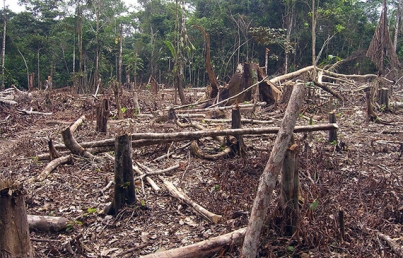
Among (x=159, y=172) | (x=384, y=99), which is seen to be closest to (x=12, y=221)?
(x=159, y=172)

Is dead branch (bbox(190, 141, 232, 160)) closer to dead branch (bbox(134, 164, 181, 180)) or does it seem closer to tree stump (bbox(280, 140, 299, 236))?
dead branch (bbox(134, 164, 181, 180))

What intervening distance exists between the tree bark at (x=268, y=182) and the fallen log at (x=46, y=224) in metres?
2.24

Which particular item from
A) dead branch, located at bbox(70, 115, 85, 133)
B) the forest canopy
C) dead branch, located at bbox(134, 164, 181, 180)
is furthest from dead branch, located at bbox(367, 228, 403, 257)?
the forest canopy

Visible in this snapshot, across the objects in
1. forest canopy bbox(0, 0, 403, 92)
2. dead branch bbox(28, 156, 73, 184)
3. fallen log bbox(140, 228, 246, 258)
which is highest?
forest canopy bbox(0, 0, 403, 92)

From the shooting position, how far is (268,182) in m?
2.56

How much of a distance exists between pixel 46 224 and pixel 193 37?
72.0 ft

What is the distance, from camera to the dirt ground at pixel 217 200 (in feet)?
10.9

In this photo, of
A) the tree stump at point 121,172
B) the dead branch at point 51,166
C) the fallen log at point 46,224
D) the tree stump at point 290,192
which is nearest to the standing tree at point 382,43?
the tree stump at point 290,192

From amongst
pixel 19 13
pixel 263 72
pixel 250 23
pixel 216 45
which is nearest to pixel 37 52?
pixel 19 13

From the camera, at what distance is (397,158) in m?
6.14

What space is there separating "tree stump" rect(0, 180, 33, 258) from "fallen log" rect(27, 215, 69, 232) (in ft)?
3.34

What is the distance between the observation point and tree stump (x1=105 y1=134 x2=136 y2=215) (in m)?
4.03

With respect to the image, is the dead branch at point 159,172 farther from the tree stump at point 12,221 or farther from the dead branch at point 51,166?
the tree stump at point 12,221

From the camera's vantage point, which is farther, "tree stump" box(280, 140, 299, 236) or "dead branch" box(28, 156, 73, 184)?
"dead branch" box(28, 156, 73, 184)
